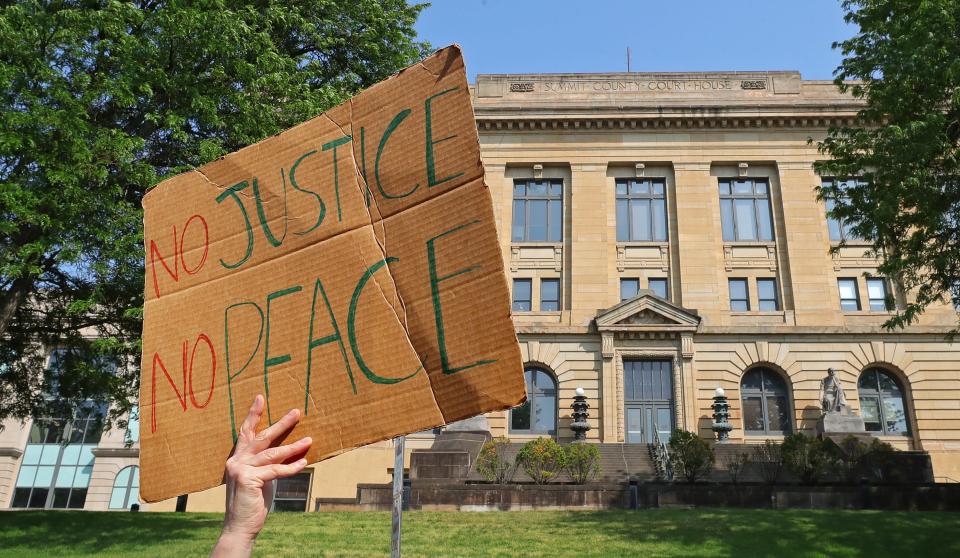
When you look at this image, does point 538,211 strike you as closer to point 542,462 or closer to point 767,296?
point 767,296

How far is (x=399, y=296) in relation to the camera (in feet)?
9.37

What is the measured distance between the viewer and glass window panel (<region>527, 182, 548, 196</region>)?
124ft

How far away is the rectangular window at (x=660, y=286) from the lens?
35.1 m

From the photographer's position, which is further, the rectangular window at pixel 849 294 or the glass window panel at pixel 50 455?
the glass window panel at pixel 50 455

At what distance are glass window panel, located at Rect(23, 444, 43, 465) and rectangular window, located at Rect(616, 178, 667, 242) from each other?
127ft

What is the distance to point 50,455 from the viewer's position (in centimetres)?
4609

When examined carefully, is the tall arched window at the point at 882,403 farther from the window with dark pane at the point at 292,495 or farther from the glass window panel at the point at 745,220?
the window with dark pane at the point at 292,495

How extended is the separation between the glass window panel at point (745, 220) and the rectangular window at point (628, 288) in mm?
5750

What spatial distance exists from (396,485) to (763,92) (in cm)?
3690

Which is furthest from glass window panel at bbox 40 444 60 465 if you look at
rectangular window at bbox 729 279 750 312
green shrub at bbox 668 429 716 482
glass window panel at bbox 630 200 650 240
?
rectangular window at bbox 729 279 750 312

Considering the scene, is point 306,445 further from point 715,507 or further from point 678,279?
point 678,279

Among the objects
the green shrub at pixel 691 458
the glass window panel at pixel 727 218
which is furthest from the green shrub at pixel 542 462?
the glass window panel at pixel 727 218

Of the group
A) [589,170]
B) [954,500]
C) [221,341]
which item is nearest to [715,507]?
[954,500]

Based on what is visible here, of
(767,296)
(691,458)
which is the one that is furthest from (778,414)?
(691,458)
